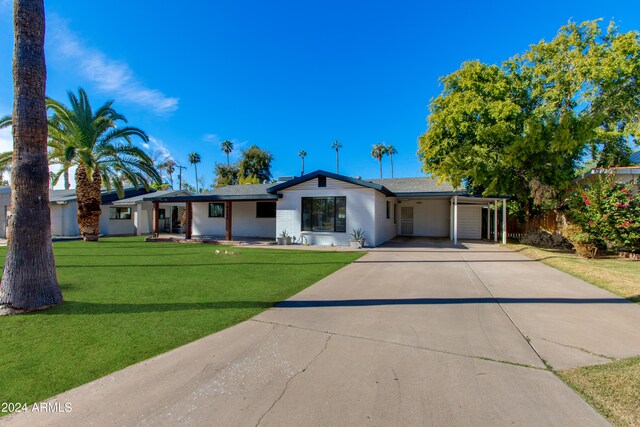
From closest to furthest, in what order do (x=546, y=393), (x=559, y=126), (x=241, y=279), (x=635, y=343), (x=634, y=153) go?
(x=546, y=393) < (x=635, y=343) < (x=241, y=279) < (x=559, y=126) < (x=634, y=153)

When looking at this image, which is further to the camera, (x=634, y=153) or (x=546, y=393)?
(x=634, y=153)

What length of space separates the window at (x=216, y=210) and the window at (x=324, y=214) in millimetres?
7299

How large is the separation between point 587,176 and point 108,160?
2317 centimetres

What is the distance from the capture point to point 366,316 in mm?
4727

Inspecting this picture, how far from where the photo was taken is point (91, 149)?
1548 cm

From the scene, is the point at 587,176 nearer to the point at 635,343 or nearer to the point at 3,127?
the point at 635,343

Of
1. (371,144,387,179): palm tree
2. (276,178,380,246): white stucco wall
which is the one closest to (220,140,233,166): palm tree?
(371,144,387,179): palm tree

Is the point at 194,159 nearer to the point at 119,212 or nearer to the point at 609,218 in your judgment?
the point at 119,212

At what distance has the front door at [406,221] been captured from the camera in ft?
69.4

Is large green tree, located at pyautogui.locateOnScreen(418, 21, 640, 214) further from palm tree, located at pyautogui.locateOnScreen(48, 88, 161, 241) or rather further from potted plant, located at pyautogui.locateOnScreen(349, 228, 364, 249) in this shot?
palm tree, located at pyautogui.locateOnScreen(48, 88, 161, 241)

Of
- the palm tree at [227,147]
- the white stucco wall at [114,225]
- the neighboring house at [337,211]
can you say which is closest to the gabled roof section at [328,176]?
the neighboring house at [337,211]

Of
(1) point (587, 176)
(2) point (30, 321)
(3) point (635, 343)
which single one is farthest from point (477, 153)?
(2) point (30, 321)

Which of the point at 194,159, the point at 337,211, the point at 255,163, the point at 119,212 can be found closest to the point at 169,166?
the point at 194,159

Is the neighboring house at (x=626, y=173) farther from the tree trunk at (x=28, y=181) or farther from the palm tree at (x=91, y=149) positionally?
the palm tree at (x=91, y=149)
